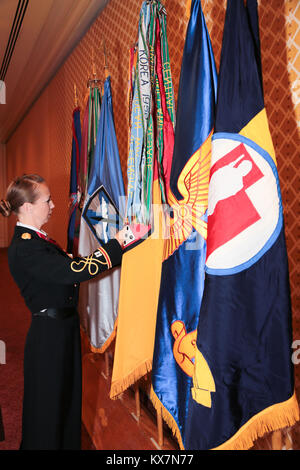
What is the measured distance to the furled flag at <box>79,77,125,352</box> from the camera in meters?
2.10

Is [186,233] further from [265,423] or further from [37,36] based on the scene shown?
[37,36]

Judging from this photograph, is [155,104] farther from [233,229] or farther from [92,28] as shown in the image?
[92,28]

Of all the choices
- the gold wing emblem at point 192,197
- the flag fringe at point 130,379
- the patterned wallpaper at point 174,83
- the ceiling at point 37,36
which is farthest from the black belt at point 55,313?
the ceiling at point 37,36

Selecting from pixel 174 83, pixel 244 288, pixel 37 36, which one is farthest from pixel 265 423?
pixel 37 36

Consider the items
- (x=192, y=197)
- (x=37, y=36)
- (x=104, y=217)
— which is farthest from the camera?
(x=37, y=36)

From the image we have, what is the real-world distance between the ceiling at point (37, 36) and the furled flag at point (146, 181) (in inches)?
76.6

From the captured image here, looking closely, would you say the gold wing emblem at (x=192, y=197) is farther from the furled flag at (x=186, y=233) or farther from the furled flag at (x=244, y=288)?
the furled flag at (x=244, y=288)

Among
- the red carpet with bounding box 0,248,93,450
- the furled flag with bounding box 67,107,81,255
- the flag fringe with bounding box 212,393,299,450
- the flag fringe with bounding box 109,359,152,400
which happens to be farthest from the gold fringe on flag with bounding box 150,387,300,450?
the furled flag with bounding box 67,107,81,255

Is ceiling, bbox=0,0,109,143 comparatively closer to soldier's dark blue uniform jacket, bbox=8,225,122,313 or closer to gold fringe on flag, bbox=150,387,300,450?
soldier's dark blue uniform jacket, bbox=8,225,122,313

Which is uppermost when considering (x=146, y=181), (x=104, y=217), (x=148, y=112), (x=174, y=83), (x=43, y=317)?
(x=174, y=83)

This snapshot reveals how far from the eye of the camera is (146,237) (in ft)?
5.19

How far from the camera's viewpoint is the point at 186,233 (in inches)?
50.9

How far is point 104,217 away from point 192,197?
3.37 ft

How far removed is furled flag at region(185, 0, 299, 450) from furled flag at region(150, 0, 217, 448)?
152mm
